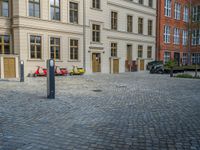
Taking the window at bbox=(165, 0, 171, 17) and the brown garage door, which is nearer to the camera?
the brown garage door

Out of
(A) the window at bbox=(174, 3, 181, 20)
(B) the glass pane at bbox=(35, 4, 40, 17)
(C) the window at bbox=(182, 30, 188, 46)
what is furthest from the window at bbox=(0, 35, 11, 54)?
(C) the window at bbox=(182, 30, 188, 46)

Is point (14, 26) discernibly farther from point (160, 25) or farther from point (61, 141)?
point (160, 25)

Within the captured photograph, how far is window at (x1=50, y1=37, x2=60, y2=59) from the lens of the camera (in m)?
24.7

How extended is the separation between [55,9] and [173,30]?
82.3 ft

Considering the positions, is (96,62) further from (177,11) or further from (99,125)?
(99,125)

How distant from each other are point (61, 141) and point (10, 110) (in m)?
3.59

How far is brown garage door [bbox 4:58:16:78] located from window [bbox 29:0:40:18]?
17.4 ft

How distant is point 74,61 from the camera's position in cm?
2642

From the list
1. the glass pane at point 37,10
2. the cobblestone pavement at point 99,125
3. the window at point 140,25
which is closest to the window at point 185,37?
the window at point 140,25

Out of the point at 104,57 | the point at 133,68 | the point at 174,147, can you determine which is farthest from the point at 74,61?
the point at 174,147

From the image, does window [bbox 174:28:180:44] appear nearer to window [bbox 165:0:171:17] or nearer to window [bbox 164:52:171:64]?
window [bbox 164:52:171:64]

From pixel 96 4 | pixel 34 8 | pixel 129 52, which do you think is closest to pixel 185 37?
pixel 129 52

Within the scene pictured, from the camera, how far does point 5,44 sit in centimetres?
2258

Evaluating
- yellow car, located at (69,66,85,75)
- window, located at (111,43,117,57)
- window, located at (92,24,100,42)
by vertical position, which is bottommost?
yellow car, located at (69,66,85,75)
